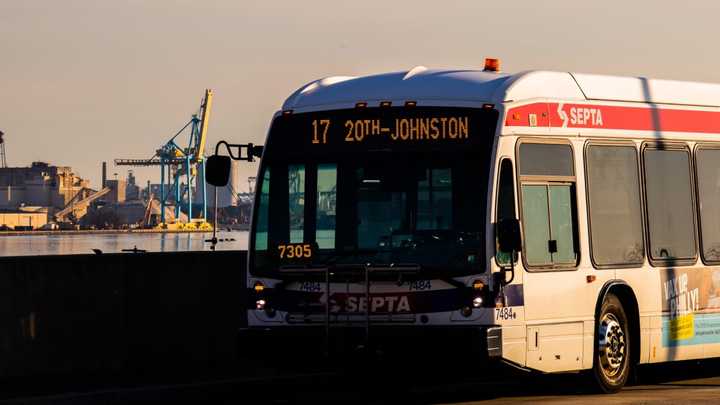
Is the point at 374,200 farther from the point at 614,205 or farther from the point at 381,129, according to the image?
the point at 614,205

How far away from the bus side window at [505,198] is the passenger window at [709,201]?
3.37 m

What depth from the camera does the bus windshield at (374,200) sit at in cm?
1264

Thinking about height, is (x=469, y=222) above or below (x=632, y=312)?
above

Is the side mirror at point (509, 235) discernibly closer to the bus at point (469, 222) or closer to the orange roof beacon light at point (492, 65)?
the bus at point (469, 222)

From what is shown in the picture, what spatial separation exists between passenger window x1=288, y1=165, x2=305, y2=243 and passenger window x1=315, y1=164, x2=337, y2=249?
14 cm

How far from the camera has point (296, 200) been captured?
1341 cm

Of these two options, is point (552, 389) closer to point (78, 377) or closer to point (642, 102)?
point (642, 102)

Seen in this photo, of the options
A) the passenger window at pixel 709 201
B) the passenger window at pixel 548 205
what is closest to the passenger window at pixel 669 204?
the passenger window at pixel 709 201

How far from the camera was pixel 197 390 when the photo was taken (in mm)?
13867

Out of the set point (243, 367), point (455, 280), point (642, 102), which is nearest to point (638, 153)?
point (642, 102)

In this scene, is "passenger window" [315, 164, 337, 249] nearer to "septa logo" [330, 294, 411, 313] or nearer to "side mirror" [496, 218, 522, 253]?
"septa logo" [330, 294, 411, 313]

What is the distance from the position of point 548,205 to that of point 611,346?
1.60 meters

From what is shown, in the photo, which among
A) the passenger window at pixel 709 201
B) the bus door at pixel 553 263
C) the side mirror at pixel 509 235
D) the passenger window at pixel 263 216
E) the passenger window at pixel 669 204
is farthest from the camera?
the passenger window at pixel 709 201

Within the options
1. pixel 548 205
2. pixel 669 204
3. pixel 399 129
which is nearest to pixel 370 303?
pixel 399 129
